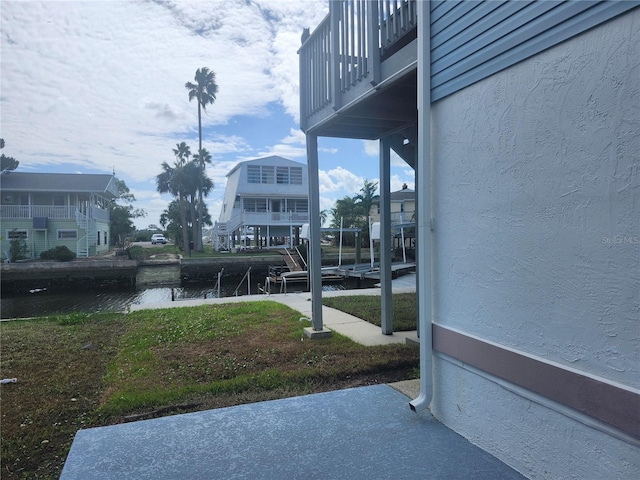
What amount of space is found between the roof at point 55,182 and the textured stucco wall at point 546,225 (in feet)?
102

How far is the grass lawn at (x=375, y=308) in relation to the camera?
6.94 metres

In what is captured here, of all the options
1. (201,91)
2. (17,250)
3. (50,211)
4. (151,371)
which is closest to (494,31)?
(151,371)

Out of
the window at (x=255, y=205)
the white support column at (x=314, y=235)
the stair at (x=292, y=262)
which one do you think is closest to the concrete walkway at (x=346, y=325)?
the white support column at (x=314, y=235)

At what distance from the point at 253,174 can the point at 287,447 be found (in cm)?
3220

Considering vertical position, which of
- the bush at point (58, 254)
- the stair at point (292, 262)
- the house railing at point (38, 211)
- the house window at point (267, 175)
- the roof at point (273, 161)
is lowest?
the stair at point (292, 262)

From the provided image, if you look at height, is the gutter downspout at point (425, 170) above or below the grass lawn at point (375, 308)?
above

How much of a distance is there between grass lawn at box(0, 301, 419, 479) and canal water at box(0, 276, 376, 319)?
9683mm

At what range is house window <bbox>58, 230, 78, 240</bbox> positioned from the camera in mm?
27594

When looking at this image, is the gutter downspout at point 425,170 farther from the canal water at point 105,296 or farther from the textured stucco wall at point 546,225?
the canal water at point 105,296

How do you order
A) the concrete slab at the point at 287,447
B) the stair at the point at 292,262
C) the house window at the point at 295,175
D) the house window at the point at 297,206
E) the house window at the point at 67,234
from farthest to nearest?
the house window at the point at 295,175 → the house window at the point at 297,206 → the house window at the point at 67,234 → the stair at the point at 292,262 → the concrete slab at the point at 287,447

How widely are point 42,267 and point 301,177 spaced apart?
19.2 meters

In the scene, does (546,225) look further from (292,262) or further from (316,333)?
(292,262)

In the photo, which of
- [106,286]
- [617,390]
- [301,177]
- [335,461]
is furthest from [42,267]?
[617,390]

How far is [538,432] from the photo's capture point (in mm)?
2373
